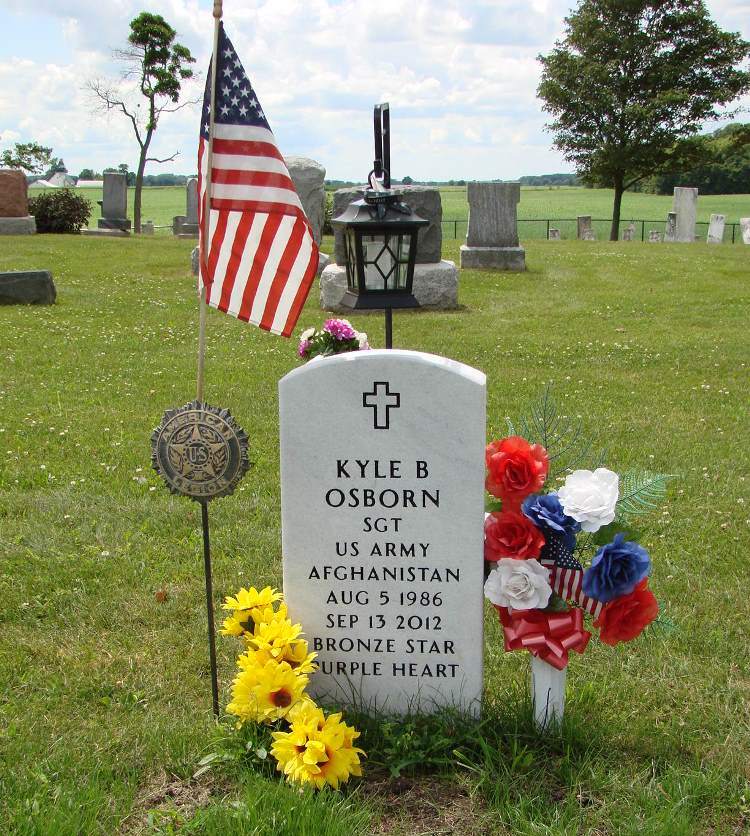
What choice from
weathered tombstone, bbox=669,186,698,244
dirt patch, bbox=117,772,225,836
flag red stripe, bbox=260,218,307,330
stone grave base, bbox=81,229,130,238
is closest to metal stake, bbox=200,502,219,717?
dirt patch, bbox=117,772,225,836

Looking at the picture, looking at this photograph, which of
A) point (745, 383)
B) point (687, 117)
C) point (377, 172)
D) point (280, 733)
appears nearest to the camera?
point (280, 733)

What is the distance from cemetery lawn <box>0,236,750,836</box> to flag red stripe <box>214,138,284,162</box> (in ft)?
7.06

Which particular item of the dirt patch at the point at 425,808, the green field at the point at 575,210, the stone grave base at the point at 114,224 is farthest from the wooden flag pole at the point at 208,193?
the green field at the point at 575,210

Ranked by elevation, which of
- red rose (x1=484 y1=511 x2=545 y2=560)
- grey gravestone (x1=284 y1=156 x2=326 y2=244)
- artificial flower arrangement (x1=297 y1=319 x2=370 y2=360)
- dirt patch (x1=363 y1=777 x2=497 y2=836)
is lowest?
dirt patch (x1=363 y1=777 x2=497 y2=836)

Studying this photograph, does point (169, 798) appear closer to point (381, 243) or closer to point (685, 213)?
point (381, 243)

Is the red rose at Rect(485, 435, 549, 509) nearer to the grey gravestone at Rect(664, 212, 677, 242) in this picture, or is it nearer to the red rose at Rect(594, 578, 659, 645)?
the red rose at Rect(594, 578, 659, 645)

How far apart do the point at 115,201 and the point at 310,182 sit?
15.5 metres

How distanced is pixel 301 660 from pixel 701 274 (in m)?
15.1

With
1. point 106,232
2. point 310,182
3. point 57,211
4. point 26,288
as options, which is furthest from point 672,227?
point 26,288

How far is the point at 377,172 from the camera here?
447 cm

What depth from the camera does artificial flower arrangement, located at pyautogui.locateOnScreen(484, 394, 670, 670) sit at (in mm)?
3221

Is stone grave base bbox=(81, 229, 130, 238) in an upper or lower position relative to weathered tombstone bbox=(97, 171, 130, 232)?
lower

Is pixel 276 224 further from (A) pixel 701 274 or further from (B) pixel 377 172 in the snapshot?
(A) pixel 701 274

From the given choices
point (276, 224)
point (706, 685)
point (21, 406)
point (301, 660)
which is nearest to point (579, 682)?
point (706, 685)
